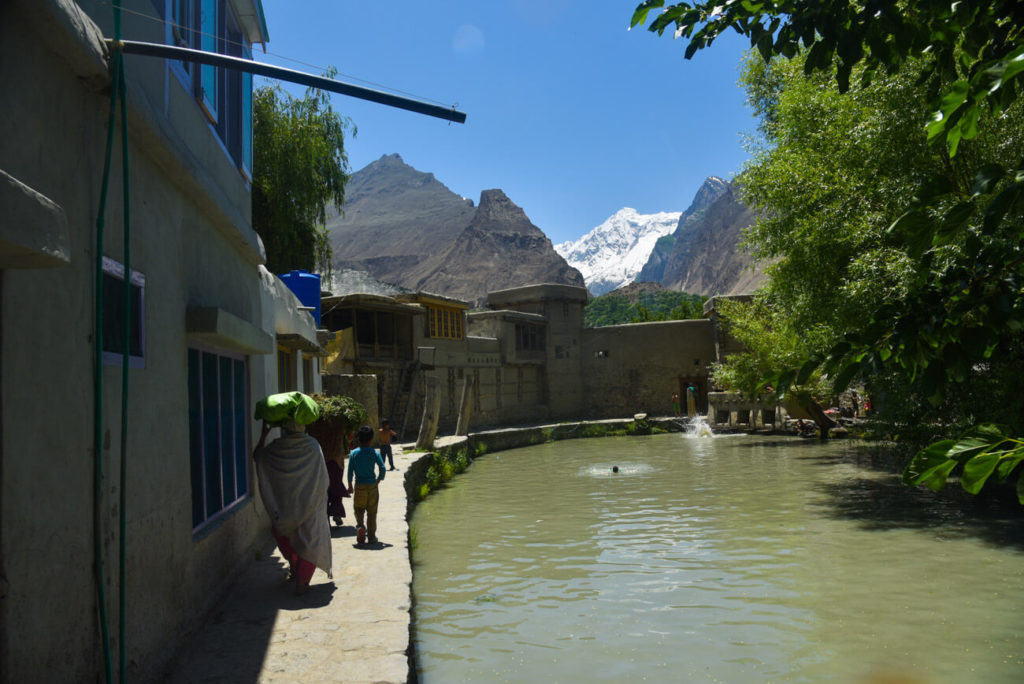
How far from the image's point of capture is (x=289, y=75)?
12.3ft

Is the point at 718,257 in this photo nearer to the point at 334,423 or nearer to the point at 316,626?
the point at 334,423

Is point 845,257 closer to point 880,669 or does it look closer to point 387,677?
point 880,669

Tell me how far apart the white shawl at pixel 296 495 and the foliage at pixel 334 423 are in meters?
3.62

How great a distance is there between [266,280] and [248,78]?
83.1 inches

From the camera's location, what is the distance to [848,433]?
897 inches

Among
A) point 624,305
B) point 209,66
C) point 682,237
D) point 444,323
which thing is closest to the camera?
point 209,66

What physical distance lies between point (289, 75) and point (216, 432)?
324 centimetres

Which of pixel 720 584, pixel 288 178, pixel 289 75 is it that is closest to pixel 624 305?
pixel 288 178

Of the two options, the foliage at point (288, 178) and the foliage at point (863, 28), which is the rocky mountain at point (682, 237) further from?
the foliage at point (863, 28)

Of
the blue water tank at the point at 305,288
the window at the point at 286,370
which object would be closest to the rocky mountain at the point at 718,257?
the blue water tank at the point at 305,288

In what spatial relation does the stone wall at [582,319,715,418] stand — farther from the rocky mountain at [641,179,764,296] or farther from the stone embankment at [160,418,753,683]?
the rocky mountain at [641,179,764,296]

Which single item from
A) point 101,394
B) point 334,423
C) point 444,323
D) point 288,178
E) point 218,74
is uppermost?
point 288,178

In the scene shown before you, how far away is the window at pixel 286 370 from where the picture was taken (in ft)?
34.2

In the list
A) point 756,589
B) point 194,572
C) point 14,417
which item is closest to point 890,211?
point 756,589
